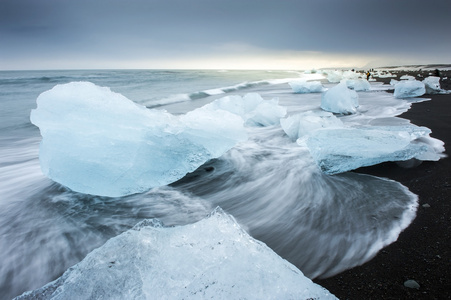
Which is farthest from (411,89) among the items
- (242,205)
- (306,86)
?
(242,205)

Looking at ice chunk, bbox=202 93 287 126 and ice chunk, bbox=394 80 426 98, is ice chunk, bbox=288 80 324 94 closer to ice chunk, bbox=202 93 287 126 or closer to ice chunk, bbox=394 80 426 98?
ice chunk, bbox=394 80 426 98

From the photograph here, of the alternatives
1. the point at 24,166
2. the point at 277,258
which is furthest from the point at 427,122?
the point at 24,166

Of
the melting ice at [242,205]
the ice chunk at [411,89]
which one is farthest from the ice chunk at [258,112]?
the ice chunk at [411,89]

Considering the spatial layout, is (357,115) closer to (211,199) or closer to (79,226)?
(211,199)

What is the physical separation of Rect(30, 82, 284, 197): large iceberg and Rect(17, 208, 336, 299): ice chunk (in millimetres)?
1161

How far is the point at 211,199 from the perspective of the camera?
8.41 ft

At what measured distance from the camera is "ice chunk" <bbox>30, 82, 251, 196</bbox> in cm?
235

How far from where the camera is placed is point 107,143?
239 centimetres

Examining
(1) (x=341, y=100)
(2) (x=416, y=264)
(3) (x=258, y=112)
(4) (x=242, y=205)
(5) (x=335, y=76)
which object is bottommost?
(4) (x=242, y=205)

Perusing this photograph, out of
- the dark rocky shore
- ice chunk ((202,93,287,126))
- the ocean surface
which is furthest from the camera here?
ice chunk ((202,93,287,126))

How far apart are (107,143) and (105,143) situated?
0.7 inches

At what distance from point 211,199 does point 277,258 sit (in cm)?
143

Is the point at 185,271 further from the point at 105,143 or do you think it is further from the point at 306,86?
the point at 306,86

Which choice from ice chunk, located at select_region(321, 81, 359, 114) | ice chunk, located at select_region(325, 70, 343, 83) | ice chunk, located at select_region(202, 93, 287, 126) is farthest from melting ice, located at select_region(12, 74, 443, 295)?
ice chunk, located at select_region(325, 70, 343, 83)
